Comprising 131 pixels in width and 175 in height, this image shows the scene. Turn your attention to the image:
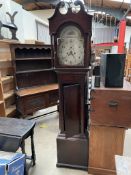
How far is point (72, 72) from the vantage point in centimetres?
180

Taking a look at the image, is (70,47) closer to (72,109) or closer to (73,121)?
(72,109)

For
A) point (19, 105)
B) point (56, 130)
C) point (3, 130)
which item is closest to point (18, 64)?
point (19, 105)

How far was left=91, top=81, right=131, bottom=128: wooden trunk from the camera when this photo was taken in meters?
1.61

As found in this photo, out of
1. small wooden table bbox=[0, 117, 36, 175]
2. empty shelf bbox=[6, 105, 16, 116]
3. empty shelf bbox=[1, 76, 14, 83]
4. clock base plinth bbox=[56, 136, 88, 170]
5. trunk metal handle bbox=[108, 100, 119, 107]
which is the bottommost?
clock base plinth bbox=[56, 136, 88, 170]

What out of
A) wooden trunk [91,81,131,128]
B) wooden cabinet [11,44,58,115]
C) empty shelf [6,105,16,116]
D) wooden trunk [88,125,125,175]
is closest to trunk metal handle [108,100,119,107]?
wooden trunk [91,81,131,128]

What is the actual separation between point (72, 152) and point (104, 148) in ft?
1.33

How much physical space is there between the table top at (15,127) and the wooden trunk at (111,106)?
2.37 feet

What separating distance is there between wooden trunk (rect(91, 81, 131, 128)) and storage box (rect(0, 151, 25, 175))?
0.82 m

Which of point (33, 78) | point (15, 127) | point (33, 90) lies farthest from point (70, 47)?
point (33, 78)

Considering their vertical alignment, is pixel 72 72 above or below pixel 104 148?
above

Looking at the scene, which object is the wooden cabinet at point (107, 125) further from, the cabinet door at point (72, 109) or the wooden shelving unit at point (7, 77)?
the wooden shelving unit at point (7, 77)

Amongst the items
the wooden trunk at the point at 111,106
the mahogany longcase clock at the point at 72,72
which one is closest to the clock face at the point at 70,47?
the mahogany longcase clock at the point at 72,72

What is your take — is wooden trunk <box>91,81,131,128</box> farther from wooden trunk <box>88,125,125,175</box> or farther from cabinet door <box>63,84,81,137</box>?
cabinet door <box>63,84,81,137</box>

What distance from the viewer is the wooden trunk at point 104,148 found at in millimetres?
1750
